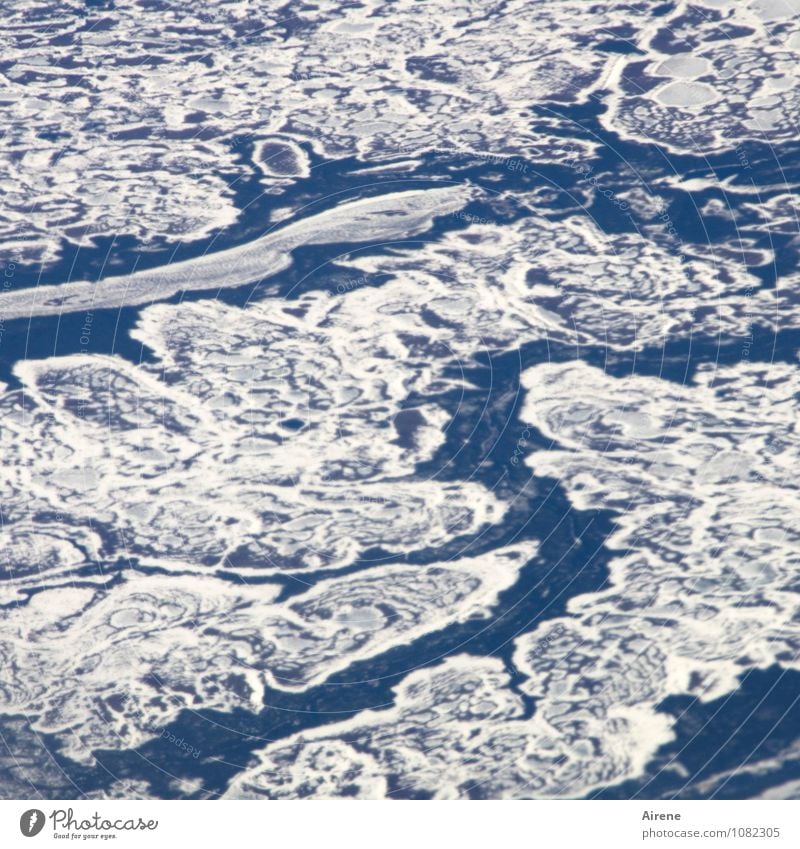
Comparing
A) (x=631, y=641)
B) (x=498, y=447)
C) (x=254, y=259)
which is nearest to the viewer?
(x=631, y=641)

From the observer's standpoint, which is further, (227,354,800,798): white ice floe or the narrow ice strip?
the narrow ice strip

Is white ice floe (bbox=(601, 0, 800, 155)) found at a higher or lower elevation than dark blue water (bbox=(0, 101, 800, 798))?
higher

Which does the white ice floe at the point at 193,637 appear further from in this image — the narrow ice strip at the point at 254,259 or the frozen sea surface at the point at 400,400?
the narrow ice strip at the point at 254,259

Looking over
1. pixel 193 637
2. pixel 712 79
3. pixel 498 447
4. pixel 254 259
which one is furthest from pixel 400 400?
pixel 712 79

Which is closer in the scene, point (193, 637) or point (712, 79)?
point (193, 637)

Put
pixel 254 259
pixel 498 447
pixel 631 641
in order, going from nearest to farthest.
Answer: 1. pixel 631 641
2. pixel 498 447
3. pixel 254 259

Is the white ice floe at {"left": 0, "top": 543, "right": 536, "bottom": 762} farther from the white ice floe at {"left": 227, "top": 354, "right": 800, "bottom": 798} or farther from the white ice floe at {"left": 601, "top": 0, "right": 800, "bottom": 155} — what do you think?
the white ice floe at {"left": 601, "top": 0, "right": 800, "bottom": 155}

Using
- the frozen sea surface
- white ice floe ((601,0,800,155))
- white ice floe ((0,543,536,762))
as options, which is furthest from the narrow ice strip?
white ice floe ((0,543,536,762))

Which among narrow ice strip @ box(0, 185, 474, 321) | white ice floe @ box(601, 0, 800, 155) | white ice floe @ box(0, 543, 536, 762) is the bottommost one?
white ice floe @ box(0, 543, 536, 762)

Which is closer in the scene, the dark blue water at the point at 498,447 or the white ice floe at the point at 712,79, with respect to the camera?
the dark blue water at the point at 498,447

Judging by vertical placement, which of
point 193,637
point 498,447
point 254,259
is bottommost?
point 193,637

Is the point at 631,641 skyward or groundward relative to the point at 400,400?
groundward

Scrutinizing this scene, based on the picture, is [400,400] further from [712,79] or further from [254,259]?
[712,79]

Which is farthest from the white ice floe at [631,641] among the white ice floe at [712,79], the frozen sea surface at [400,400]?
the white ice floe at [712,79]
